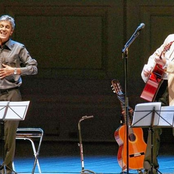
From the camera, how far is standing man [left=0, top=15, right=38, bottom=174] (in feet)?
18.9

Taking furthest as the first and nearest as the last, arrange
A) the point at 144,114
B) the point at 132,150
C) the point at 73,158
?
the point at 73,158 → the point at 132,150 → the point at 144,114

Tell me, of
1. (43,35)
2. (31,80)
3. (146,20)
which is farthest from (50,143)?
(146,20)

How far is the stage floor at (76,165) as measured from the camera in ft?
21.8

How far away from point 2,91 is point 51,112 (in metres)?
2.83

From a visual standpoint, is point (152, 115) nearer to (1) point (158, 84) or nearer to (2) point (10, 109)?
(1) point (158, 84)

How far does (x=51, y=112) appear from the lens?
28.4 ft

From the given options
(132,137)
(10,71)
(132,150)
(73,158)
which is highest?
(10,71)

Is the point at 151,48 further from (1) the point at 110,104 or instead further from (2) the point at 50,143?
(2) the point at 50,143

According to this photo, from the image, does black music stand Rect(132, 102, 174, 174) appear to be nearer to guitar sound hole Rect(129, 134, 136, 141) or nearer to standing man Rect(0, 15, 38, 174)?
guitar sound hole Rect(129, 134, 136, 141)

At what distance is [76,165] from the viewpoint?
7.10 metres

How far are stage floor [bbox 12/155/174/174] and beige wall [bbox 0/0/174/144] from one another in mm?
976

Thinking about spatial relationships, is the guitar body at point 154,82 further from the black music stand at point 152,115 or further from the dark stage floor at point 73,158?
the dark stage floor at point 73,158

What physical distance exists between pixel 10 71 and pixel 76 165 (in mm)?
1939

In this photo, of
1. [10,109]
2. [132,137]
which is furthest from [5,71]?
[132,137]
